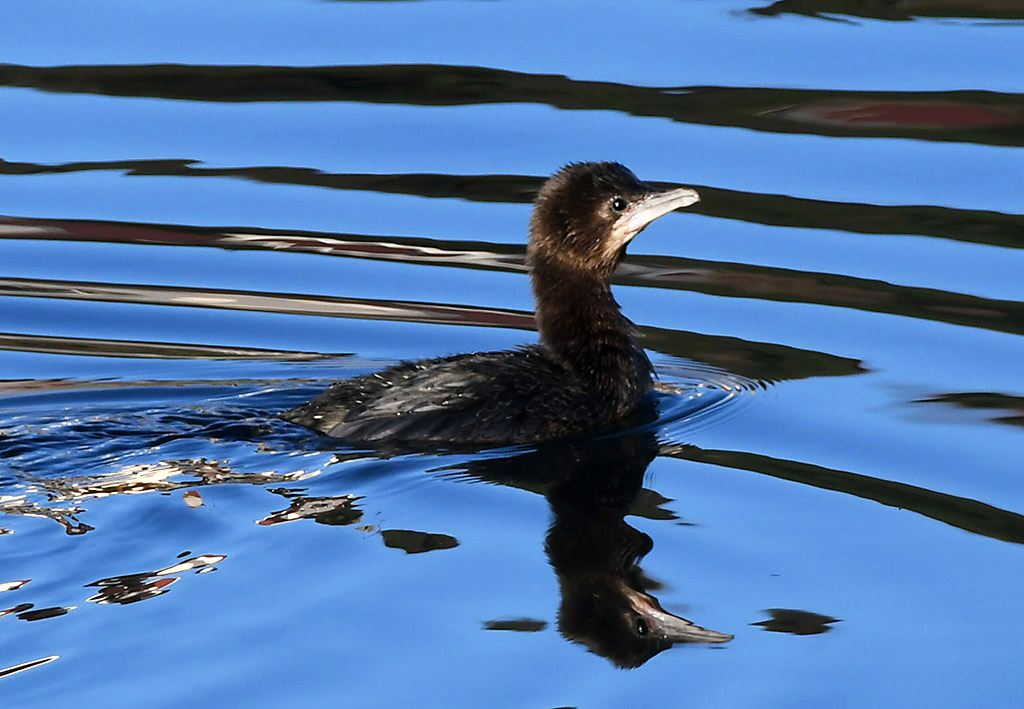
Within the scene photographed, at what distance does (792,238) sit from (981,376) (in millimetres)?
2151

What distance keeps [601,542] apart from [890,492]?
4.56 feet

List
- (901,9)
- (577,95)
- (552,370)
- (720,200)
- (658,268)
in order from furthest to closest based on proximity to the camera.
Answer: (901,9)
(577,95)
(720,200)
(658,268)
(552,370)

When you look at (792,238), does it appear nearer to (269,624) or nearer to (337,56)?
(337,56)

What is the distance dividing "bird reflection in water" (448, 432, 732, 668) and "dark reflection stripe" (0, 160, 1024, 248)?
93.6 inches

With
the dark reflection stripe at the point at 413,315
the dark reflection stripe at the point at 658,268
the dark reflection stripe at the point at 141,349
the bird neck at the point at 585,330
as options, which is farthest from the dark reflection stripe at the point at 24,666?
the dark reflection stripe at the point at 658,268

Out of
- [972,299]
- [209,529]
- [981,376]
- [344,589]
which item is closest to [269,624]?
[344,589]

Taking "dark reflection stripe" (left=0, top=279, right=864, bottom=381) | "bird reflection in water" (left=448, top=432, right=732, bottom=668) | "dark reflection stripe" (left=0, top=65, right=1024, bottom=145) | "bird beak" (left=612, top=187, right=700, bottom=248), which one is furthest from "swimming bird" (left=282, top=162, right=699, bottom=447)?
"dark reflection stripe" (left=0, top=65, right=1024, bottom=145)

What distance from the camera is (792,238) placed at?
1125cm

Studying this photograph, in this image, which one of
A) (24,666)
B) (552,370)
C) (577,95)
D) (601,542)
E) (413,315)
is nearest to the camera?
(24,666)

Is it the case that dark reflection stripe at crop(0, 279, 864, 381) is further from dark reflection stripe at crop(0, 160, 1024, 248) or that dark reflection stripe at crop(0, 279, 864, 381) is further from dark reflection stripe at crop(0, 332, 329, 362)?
dark reflection stripe at crop(0, 160, 1024, 248)

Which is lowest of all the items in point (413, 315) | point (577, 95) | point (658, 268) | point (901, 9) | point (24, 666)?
point (24, 666)

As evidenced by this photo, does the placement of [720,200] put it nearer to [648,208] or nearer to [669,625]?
[648,208]

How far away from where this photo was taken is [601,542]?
7.60 m

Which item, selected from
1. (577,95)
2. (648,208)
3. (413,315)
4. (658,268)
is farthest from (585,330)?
(577,95)
